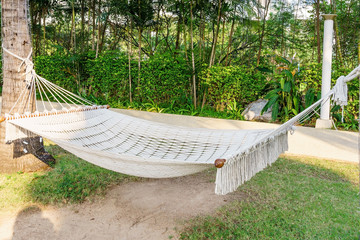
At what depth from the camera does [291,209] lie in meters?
2.06

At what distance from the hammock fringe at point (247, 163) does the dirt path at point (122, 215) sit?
52 cm

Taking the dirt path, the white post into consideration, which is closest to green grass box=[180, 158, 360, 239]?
the dirt path

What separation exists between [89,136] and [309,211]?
161 centimetres

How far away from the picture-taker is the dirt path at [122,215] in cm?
179

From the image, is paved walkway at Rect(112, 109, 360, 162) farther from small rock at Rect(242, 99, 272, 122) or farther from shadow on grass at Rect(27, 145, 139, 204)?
shadow on grass at Rect(27, 145, 139, 204)

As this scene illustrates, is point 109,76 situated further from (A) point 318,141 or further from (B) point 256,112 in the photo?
(A) point 318,141

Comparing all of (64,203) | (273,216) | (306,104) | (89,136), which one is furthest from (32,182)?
(306,104)

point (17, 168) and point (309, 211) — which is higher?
point (17, 168)

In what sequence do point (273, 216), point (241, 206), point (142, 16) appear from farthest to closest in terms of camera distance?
point (142, 16)
point (241, 206)
point (273, 216)

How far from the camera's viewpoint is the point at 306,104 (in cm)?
434

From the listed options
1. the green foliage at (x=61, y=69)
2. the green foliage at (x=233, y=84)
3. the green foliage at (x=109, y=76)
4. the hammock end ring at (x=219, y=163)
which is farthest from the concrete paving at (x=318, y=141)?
the green foliage at (x=61, y=69)

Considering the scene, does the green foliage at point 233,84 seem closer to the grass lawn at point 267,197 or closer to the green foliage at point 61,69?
the grass lawn at point 267,197

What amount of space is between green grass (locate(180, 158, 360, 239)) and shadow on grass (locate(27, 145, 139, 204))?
0.87m

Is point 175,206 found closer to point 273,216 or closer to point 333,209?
point 273,216
